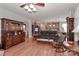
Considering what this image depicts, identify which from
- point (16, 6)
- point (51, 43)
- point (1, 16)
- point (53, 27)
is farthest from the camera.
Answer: point (51, 43)

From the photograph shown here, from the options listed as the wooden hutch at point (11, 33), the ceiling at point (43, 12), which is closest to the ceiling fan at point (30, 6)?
the ceiling at point (43, 12)

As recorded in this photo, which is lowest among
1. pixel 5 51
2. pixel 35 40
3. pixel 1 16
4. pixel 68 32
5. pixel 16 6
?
pixel 5 51

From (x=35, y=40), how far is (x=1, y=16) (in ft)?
2.94

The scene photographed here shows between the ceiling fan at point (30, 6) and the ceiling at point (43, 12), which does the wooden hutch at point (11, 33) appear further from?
the ceiling fan at point (30, 6)

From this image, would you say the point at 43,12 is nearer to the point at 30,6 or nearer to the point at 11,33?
the point at 30,6

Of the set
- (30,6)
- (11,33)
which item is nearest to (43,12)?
(30,6)

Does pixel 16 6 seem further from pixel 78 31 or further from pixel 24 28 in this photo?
pixel 78 31

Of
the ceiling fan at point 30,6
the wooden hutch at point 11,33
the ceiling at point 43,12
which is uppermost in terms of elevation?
the ceiling fan at point 30,6

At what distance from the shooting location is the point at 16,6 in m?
1.96

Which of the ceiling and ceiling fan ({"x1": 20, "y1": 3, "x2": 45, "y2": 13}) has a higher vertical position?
ceiling fan ({"x1": 20, "y1": 3, "x2": 45, "y2": 13})

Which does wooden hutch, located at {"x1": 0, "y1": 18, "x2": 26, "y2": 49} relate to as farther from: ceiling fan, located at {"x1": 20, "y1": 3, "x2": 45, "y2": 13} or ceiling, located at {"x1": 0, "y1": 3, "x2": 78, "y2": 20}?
ceiling fan, located at {"x1": 20, "y1": 3, "x2": 45, "y2": 13}

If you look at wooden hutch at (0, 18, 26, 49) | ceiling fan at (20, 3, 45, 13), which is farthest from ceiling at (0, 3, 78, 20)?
wooden hutch at (0, 18, 26, 49)

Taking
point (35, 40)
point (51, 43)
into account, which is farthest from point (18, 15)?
point (51, 43)

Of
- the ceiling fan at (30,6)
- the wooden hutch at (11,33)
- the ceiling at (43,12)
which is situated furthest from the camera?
the wooden hutch at (11,33)
